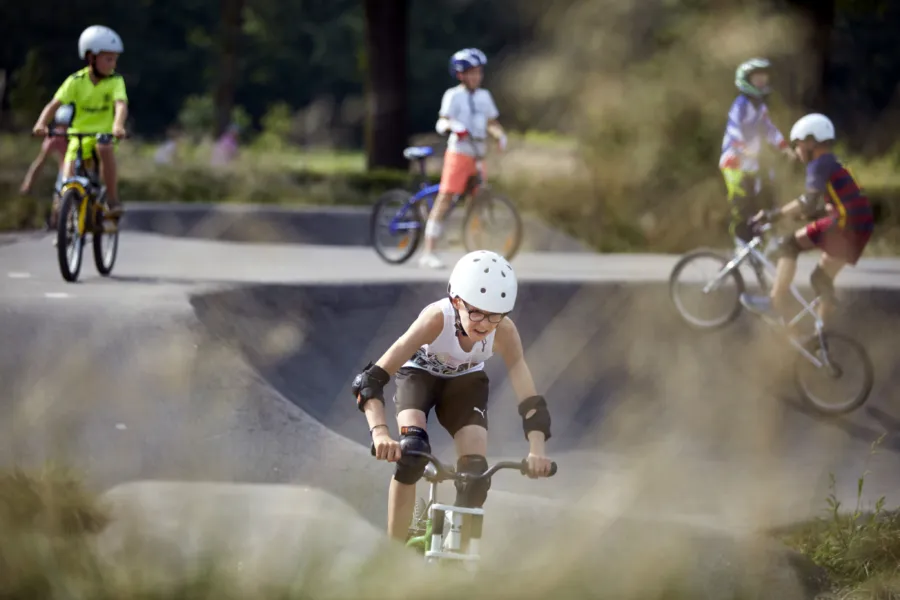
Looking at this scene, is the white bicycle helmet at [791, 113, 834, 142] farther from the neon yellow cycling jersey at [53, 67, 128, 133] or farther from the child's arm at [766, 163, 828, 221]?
the neon yellow cycling jersey at [53, 67, 128, 133]

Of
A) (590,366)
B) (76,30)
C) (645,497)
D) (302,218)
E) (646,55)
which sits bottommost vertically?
(645,497)

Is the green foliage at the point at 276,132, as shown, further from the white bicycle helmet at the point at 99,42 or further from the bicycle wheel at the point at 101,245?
the white bicycle helmet at the point at 99,42

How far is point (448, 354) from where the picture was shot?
5441 mm

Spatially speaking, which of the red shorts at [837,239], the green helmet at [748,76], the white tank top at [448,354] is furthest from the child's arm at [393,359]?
the green helmet at [748,76]

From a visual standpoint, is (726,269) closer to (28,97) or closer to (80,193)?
(80,193)

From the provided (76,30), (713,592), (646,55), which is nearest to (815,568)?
(713,592)

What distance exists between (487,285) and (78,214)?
6.33 m

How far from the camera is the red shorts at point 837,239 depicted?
9.96 metres

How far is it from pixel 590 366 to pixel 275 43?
49.9 m

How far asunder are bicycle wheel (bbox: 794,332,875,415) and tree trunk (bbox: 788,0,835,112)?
9.81 meters

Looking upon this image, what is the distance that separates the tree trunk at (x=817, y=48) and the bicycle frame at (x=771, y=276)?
9034mm

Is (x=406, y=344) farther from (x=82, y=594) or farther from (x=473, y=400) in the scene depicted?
(x=82, y=594)

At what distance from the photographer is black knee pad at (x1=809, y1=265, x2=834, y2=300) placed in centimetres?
1020

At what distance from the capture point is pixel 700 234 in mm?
17547
